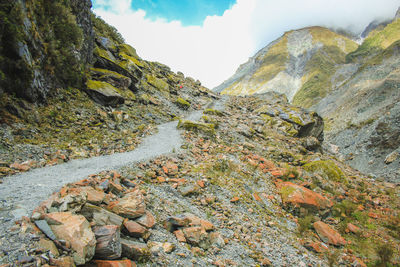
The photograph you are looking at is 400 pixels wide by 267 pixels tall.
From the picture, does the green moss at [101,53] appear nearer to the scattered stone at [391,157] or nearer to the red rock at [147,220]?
the red rock at [147,220]

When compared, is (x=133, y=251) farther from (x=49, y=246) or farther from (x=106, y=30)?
(x=106, y=30)

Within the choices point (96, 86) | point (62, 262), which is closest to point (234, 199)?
point (62, 262)

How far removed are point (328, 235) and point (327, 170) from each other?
776 cm

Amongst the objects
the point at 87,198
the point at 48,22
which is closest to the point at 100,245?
the point at 87,198

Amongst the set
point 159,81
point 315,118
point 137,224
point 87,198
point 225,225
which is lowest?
point 225,225

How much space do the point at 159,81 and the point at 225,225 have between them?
27723 mm

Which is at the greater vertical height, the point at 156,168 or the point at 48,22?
the point at 48,22

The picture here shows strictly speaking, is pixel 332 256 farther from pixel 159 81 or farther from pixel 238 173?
pixel 159 81

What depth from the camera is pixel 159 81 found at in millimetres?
30812

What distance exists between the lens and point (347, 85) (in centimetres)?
6512

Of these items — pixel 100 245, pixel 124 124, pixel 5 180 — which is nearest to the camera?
pixel 100 245

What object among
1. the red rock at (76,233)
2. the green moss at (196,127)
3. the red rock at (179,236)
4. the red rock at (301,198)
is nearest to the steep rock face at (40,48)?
the green moss at (196,127)

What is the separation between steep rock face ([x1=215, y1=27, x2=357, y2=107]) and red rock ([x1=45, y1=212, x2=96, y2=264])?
334ft

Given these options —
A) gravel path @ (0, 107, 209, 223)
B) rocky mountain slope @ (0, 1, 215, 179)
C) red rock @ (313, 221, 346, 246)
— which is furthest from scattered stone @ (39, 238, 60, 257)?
red rock @ (313, 221, 346, 246)
